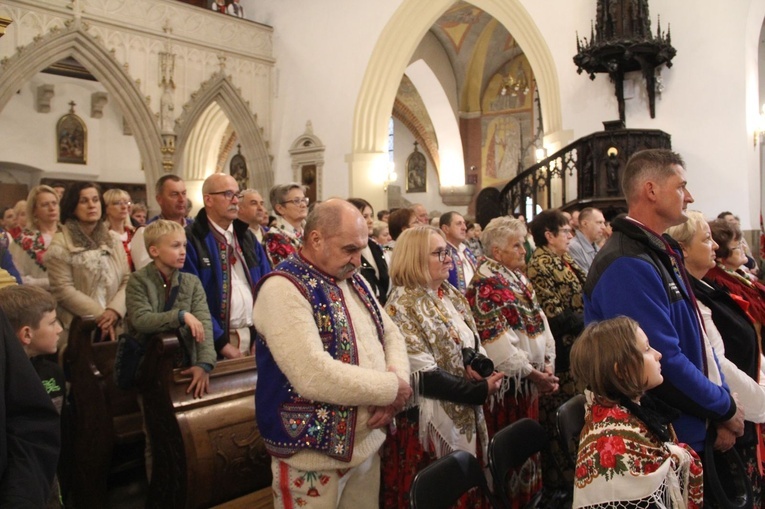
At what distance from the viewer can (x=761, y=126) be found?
8.80 metres

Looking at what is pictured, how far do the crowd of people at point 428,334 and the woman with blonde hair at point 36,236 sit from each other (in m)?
0.18

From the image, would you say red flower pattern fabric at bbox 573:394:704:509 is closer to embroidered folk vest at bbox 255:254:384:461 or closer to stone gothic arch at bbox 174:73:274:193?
embroidered folk vest at bbox 255:254:384:461

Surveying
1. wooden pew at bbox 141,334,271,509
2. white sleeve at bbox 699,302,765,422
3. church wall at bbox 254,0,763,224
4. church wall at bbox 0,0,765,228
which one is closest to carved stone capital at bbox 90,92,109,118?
church wall at bbox 0,0,765,228

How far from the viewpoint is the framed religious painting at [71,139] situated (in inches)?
526

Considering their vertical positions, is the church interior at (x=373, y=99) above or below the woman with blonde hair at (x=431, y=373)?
above

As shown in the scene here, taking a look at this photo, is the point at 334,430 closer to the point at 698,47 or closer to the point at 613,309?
the point at 613,309

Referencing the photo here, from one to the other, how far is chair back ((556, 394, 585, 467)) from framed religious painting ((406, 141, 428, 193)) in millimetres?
15389

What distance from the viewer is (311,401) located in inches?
83.1

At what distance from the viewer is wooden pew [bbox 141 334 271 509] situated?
104 inches

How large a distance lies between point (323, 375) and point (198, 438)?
0.91 m

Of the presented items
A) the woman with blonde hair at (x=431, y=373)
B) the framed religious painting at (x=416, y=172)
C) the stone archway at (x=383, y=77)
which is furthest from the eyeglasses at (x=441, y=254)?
the framed religious painting at (x=416, y=172)

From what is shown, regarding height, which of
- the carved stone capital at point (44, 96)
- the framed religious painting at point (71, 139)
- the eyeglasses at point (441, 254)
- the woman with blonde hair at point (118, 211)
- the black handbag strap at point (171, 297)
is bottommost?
the black handbag strap at point (171, 297)

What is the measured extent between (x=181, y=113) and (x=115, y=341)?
26.3 ft

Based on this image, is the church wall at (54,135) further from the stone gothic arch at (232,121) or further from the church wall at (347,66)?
the stone gothic arch at (232,121)
